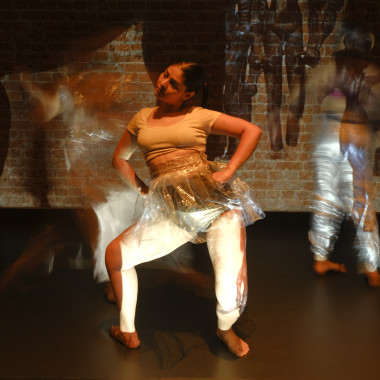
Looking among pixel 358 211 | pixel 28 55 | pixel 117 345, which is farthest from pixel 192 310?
pixel 28 55

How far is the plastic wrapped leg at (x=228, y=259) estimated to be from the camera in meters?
1.82

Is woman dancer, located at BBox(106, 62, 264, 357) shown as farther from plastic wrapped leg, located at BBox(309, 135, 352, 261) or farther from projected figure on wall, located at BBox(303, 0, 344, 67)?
projected figure on wall, located at BBox(303, 0, 344, 67)

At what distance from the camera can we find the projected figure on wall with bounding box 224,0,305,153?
4.02 metres

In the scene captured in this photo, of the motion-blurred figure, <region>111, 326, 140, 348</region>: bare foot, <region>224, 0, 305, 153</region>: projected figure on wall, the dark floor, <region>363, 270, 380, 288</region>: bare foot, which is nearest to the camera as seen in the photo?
the dark floor

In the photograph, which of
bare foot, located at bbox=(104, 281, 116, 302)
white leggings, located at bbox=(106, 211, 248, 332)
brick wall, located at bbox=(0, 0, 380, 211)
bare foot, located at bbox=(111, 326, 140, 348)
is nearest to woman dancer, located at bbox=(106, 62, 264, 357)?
white leggings, located at bbox=(106, 211, 248, 332)

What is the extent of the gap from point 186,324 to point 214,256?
52cm

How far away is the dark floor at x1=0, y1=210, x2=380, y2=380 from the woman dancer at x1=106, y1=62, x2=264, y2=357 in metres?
0.20

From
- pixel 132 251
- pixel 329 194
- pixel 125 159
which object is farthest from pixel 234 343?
pixel 329 194

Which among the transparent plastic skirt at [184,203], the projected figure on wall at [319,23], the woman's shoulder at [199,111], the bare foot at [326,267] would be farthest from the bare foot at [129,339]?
the projected figure on wall at [319,23]

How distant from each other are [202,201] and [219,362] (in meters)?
0.66

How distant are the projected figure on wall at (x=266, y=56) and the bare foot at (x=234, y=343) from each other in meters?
2.48

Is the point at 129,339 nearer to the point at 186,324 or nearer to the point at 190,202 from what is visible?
the point at 186,324

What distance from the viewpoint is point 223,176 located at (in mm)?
1844

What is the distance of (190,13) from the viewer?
159 inches
